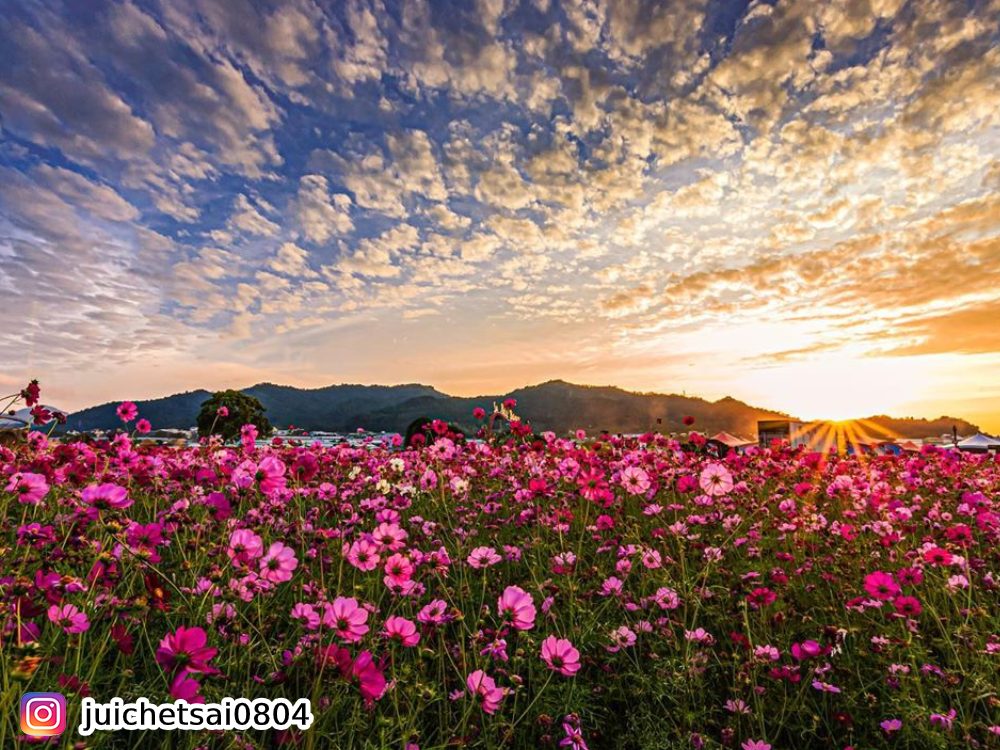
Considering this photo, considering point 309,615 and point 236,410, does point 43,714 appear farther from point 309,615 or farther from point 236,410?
point 236,410

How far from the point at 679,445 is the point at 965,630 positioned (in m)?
4.04

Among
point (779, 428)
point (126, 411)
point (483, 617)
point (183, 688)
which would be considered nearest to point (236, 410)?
point (779, 428)

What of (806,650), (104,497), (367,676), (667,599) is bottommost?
(806,650)

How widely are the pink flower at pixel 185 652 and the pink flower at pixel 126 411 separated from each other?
13.3ft

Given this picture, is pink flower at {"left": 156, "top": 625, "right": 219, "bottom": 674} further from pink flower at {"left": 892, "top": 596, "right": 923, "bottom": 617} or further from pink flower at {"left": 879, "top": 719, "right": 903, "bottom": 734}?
pink flower at {"left": 892, "top": 596, "right": 923, "bottom": 617}

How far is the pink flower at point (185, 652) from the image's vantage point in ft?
4.89

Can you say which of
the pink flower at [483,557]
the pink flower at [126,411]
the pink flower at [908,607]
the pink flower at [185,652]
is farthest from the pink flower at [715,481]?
the pink flower at [126,411]

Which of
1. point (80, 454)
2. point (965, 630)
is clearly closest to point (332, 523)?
point (80, 454)

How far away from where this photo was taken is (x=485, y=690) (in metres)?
1.94

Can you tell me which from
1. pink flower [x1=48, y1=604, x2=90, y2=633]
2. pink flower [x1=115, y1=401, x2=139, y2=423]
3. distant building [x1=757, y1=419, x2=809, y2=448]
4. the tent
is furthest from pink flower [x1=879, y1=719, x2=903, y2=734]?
distant building [x1=757, y1=419, x2=809, y2=448]

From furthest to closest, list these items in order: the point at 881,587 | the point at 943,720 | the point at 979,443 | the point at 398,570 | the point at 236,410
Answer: the point at 236,410
the point at 979,443
the point at 881,587
the point at 943,720
the point at 398,570

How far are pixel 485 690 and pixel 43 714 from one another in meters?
1.34

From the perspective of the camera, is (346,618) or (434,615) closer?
(346,618)

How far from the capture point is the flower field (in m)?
2.00
